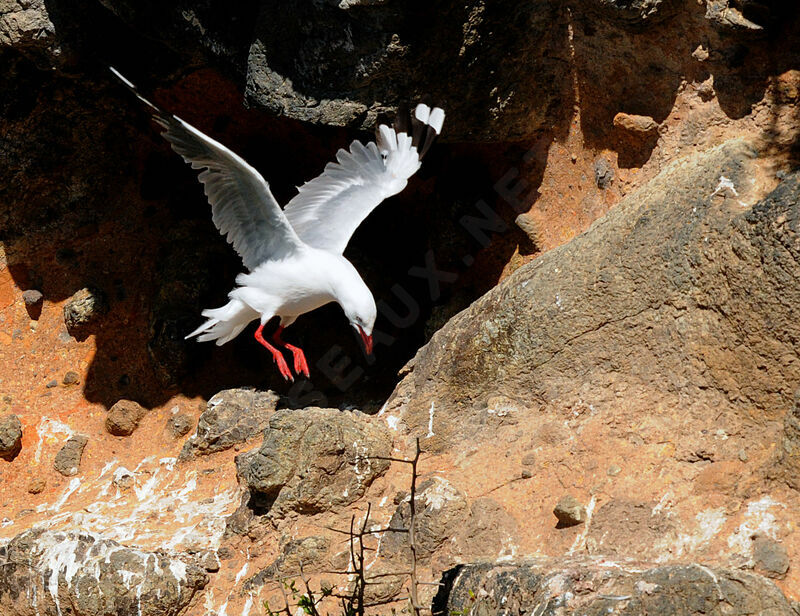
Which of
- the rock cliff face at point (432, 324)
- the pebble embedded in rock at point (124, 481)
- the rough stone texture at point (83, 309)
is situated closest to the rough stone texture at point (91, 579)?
the rock cliff face at point (432, 324)

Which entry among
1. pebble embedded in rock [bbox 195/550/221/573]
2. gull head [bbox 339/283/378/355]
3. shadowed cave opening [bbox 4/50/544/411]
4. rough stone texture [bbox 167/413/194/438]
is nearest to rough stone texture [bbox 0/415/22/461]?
shadowed cave opening [bbox 4/50/544/411]

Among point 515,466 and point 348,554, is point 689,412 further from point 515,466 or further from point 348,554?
point 348,554

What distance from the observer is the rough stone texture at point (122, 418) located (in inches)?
310

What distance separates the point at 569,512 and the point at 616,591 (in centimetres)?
117

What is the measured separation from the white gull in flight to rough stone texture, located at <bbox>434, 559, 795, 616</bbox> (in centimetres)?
245

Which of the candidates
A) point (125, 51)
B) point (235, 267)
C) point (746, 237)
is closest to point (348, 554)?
point (746, 237)

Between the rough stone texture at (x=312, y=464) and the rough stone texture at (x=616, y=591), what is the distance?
5.95 ft

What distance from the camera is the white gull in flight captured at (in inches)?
241

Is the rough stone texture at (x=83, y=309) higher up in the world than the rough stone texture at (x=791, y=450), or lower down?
higher up

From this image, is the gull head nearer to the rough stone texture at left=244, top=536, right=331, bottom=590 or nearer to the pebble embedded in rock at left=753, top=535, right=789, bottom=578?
the rough stone texture at left=244, top=536, right=331, bottom=590

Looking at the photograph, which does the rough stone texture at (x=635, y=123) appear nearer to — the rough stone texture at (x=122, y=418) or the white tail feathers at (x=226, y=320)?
the white tail feathers at (x=226, y=320)

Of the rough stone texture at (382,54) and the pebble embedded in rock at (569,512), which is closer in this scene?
the pebble embedded in rock at (569,512)

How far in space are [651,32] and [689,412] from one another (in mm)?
2718

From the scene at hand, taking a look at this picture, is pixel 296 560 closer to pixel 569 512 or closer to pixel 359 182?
pixel 569 512
